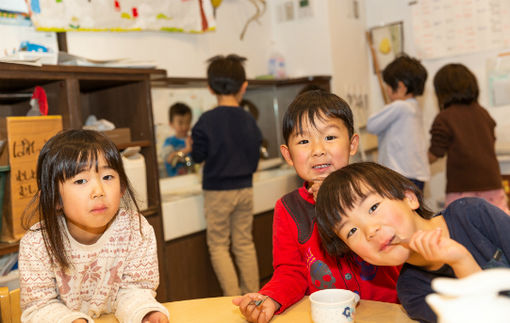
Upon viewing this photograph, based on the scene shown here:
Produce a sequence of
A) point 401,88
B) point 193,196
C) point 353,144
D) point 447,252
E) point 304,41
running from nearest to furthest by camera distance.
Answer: point 447,252 → point 353,144 → point 193,196 → point 401,88 → point 304,41

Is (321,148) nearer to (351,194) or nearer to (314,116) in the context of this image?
(314,116)

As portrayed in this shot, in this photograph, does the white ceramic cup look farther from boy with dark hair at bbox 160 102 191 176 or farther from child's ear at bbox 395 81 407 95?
child's ear at bbox 395 81 407 95

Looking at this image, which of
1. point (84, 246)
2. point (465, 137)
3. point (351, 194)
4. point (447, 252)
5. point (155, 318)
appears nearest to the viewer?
point (447, 252)

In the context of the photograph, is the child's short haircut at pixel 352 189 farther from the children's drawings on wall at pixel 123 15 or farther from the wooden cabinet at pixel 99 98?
the children's drawings on wall at pixel 123 15

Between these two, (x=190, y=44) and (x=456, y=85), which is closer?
(x=456, y=85)

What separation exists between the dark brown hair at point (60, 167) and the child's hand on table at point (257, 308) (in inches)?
16.7

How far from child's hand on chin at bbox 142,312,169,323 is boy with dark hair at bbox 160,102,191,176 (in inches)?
67.0

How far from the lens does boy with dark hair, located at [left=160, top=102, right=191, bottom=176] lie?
2719mm

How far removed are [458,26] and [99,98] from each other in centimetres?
270

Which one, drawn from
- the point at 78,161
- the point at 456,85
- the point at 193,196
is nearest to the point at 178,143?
the point at 193,196

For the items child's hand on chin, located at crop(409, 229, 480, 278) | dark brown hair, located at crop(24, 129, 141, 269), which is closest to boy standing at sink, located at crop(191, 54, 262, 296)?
dark brown hair, located at crop(24, 129, 141, 269)


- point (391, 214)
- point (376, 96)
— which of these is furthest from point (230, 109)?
point (376, 96)

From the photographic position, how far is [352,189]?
2.97 feet

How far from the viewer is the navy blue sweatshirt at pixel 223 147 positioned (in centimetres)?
244
